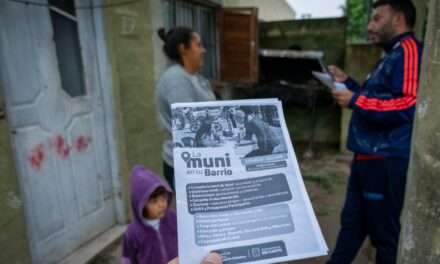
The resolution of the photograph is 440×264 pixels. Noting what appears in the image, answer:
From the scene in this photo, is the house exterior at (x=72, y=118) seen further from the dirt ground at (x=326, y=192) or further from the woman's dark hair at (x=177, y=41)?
the woman's dark hair at (x=177, y=41)

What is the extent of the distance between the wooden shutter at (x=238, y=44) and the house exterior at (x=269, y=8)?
0.38 m

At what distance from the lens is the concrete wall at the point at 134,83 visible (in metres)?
2.88

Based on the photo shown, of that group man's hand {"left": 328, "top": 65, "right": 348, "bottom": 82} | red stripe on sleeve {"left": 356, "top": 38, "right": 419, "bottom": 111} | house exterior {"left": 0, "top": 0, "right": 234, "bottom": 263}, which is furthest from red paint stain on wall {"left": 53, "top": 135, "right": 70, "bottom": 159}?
red stripe on sleeve {"left": 356, "top": 38, "right": 419, "bottom": 111}

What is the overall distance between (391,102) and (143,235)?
1361 millimetres

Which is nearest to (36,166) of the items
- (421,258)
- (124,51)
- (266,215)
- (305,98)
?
(124,51)

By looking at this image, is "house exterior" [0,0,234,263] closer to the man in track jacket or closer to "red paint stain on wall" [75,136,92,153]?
"red paint stain on wall" [75,136,92,153]

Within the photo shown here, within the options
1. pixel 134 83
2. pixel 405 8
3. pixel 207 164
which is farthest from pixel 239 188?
pixel 134 83

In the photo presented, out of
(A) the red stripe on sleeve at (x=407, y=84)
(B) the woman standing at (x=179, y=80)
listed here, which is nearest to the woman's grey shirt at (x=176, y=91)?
(B) the woman standing at (x=179, y=80)

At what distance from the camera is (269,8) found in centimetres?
959

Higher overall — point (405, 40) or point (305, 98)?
point (405, 40)

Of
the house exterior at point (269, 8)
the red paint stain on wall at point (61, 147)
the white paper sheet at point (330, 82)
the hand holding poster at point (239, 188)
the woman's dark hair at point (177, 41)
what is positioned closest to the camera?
the hand holding poster at point (239, 188)

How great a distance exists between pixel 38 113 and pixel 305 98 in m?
4.42

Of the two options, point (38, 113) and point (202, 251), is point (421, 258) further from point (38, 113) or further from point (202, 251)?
point (38, 113)

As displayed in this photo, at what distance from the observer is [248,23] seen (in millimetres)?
5238
